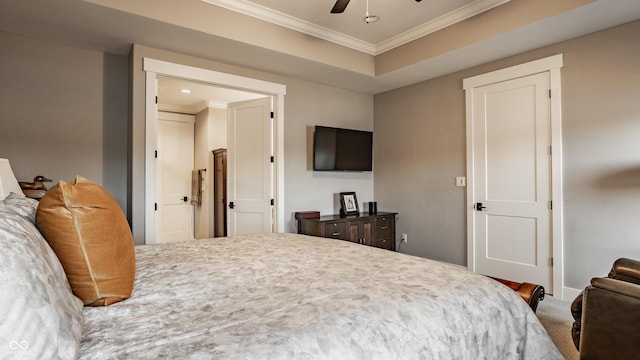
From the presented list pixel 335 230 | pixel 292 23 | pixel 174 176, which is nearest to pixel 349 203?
pixel 335 230

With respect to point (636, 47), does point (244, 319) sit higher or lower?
lower

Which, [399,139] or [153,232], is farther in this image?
[399,139]

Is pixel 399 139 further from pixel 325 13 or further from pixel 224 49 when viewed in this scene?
pixel 224 49

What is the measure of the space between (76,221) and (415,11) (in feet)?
11.3

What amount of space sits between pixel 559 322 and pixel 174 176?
20.8 ft

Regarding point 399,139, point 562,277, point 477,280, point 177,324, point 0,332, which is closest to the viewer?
point 0,332

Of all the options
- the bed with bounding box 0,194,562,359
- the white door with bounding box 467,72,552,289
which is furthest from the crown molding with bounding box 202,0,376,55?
the bed with bounding box 0,194,562,359

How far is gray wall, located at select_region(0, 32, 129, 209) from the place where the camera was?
3.05 m

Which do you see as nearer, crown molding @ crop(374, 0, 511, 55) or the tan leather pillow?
the tan leather pillow

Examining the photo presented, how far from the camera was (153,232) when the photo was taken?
11.0ft

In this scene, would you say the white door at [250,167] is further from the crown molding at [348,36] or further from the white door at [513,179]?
the white door at [513,179]

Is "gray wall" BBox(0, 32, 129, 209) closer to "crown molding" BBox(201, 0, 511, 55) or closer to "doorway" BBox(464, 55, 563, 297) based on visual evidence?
"crown molding" BBox(201, 0, 511, 55)

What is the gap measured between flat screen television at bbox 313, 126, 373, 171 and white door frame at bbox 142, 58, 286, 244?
0.51 m

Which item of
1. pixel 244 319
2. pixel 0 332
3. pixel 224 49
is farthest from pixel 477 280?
pixel 224 49
